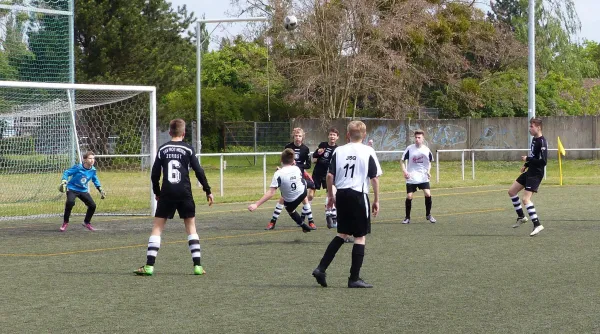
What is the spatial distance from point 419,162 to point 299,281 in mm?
7945

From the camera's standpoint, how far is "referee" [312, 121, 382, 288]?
9781mm

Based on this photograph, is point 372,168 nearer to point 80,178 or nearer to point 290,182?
point 290,182

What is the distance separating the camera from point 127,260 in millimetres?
12328

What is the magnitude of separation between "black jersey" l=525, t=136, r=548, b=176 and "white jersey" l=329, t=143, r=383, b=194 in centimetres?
600

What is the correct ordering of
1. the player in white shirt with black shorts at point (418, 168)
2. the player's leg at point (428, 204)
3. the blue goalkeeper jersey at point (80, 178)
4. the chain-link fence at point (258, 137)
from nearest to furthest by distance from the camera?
1. the blue goalkeeper jersey at point (80, 178)
2. the player's leg at point (428, 204)
3. the player in white shirt with black shorts at point (418, 168)
4. the chain-link fence at point (258, 137)

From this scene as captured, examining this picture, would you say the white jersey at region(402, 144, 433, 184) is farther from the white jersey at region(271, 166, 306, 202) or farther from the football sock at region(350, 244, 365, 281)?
the football sock at region(350, 244, 365, 281)

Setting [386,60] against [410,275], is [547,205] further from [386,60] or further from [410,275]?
[386,60]

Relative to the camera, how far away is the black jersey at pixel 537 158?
49.9 feet

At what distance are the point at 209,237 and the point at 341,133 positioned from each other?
90.3 ft

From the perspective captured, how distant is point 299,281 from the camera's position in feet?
33.6

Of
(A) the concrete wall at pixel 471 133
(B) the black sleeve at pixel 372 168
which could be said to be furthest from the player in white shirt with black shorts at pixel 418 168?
(A) the concrete wall at pixel 471 133

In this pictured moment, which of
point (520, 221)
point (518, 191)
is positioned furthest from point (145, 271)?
point (520, 221)

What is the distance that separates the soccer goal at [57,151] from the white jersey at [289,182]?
5.94 meters

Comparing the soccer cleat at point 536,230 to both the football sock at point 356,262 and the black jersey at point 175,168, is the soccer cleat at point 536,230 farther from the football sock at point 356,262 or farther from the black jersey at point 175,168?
the black jersey at point 175,168
